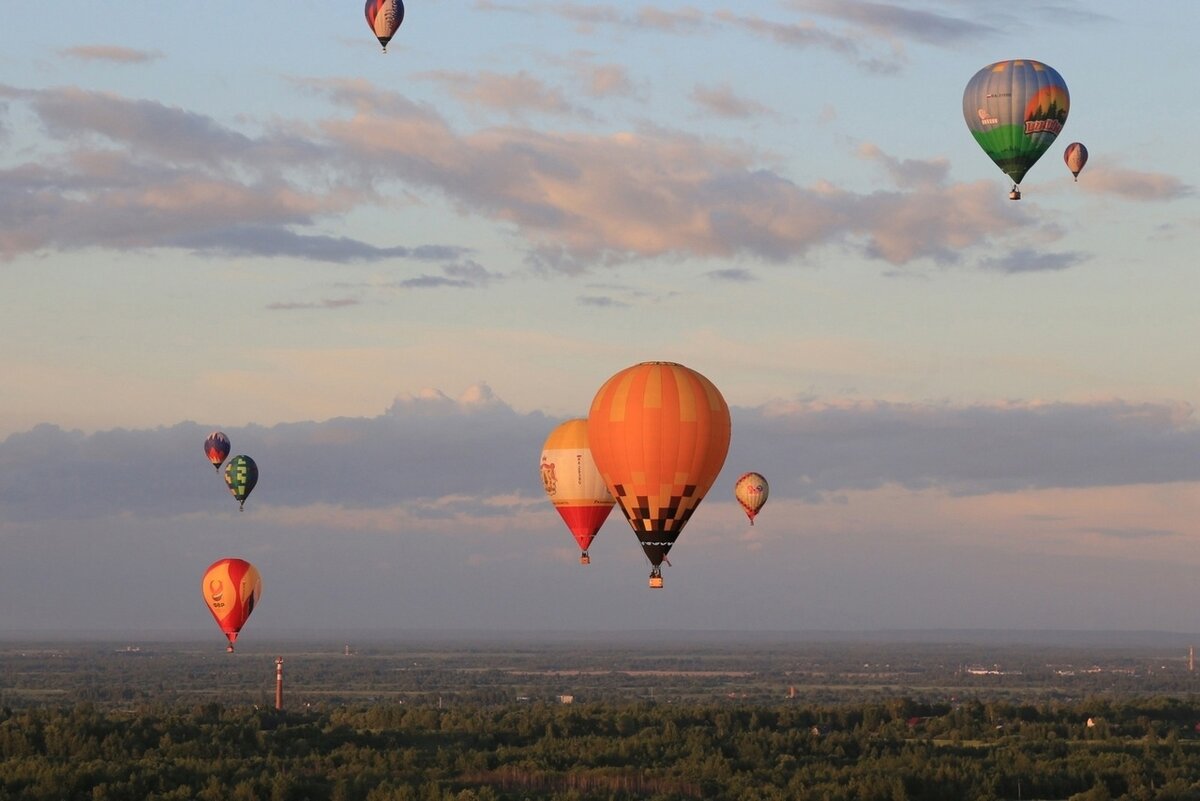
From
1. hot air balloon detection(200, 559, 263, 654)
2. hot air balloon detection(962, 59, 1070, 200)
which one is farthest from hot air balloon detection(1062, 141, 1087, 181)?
hot air balloon detection(200, 559, 263, 654)

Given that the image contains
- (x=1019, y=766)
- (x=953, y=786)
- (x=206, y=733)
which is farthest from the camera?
(x=206, y=733)

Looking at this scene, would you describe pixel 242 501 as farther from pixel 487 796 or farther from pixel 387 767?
pixel 487 796

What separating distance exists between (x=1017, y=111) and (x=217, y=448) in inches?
2141

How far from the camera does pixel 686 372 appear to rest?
57.5m

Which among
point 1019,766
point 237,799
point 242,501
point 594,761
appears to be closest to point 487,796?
point 237,799

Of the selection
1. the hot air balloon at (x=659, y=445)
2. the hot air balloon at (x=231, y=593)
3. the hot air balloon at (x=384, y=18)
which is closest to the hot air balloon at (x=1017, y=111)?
the hot air balloon at (x=659, y=445)

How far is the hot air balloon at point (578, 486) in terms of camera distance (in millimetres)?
65625

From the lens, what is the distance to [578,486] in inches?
2594

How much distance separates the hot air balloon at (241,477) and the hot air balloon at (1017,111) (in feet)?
167

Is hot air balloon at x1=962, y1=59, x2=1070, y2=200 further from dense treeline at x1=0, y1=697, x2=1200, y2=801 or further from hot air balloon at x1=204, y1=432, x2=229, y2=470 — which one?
hot air balloon at x1=204, y1=432, x2=229, y2=470

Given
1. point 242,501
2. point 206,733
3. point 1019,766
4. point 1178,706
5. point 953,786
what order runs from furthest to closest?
point 1178,706 < point 242,501 < point 206,733 < point 1019,766 < point 953,786

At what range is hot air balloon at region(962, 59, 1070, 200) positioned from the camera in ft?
212

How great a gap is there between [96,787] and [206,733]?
24.6 meters

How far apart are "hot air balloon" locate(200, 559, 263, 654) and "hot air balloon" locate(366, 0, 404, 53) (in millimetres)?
26793
